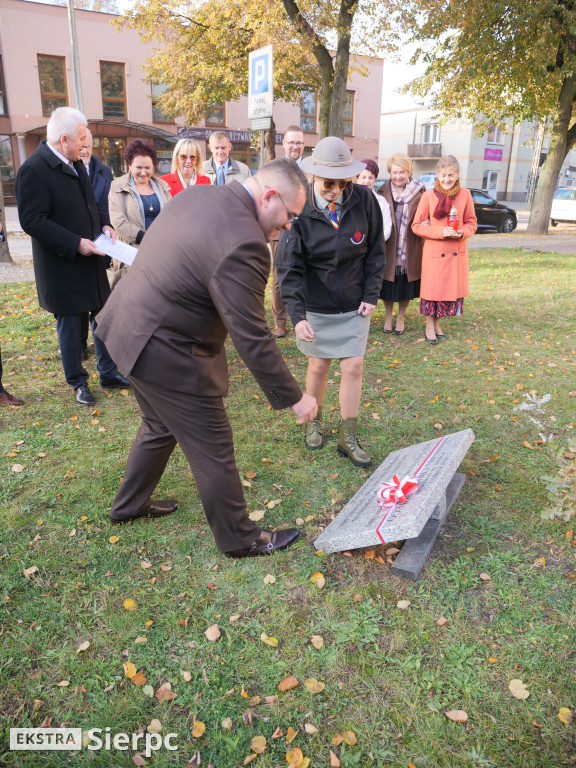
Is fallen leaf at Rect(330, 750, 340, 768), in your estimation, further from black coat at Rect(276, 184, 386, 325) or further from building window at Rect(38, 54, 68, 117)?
building window at Rect(38, 54, 68, 117)

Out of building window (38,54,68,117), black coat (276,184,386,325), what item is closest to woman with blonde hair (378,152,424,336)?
black coat (276,184,386,325)

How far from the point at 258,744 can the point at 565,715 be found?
120 centimetres

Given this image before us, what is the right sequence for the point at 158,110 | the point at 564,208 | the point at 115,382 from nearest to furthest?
1. the point at 115,382
2. the point at 564,208
3. the point at 158,110

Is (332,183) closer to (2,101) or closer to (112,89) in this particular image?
(2,101)

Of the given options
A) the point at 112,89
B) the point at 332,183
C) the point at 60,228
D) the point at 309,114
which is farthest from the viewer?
the point at 309,114

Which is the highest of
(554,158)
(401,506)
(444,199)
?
(554,158)

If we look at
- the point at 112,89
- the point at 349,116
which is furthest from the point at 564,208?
the point at 112,89

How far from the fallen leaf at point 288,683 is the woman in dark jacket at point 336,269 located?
1874 millimetres

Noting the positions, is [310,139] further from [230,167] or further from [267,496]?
[267,496]

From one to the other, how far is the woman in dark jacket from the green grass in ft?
2.38

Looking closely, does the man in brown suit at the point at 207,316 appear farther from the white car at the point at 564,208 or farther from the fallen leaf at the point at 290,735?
the white car at the point at 564,208

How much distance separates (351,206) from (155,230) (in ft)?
5.40

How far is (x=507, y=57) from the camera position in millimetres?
14453

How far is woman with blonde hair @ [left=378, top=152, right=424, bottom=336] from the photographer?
668 centimetres
